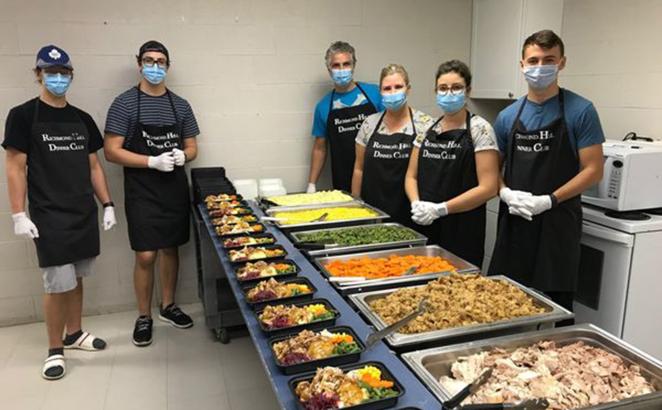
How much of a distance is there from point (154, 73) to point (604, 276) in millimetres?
2974

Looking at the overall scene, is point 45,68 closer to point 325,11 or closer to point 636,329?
point 325,11

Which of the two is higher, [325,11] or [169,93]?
[325,11]

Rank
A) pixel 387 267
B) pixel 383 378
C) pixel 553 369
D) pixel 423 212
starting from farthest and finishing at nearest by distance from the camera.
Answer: pixel 423 212 < pixel 387 267 < pixel 553 369 < pixel 383 378

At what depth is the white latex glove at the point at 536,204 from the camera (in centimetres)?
240

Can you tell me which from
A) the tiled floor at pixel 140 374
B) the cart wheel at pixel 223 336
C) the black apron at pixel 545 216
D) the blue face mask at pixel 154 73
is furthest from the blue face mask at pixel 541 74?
the cart wheel at pixel 223 336

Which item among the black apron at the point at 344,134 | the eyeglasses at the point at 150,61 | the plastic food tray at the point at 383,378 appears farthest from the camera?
the black apron at the point at 344,134

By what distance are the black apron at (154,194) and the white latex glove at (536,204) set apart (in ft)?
7.48

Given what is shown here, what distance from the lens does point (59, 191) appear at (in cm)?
296

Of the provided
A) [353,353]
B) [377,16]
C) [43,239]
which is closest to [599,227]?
[353,353]

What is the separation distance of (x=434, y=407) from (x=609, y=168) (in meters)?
2.07

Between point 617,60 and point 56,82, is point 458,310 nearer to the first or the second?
point 56,82

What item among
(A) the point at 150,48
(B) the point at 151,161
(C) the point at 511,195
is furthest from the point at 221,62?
(C) the point at 511,195

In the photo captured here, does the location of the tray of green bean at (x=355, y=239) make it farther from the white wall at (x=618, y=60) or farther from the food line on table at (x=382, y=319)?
the white wall at (x=618, y=60)

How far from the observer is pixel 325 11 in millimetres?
3918
